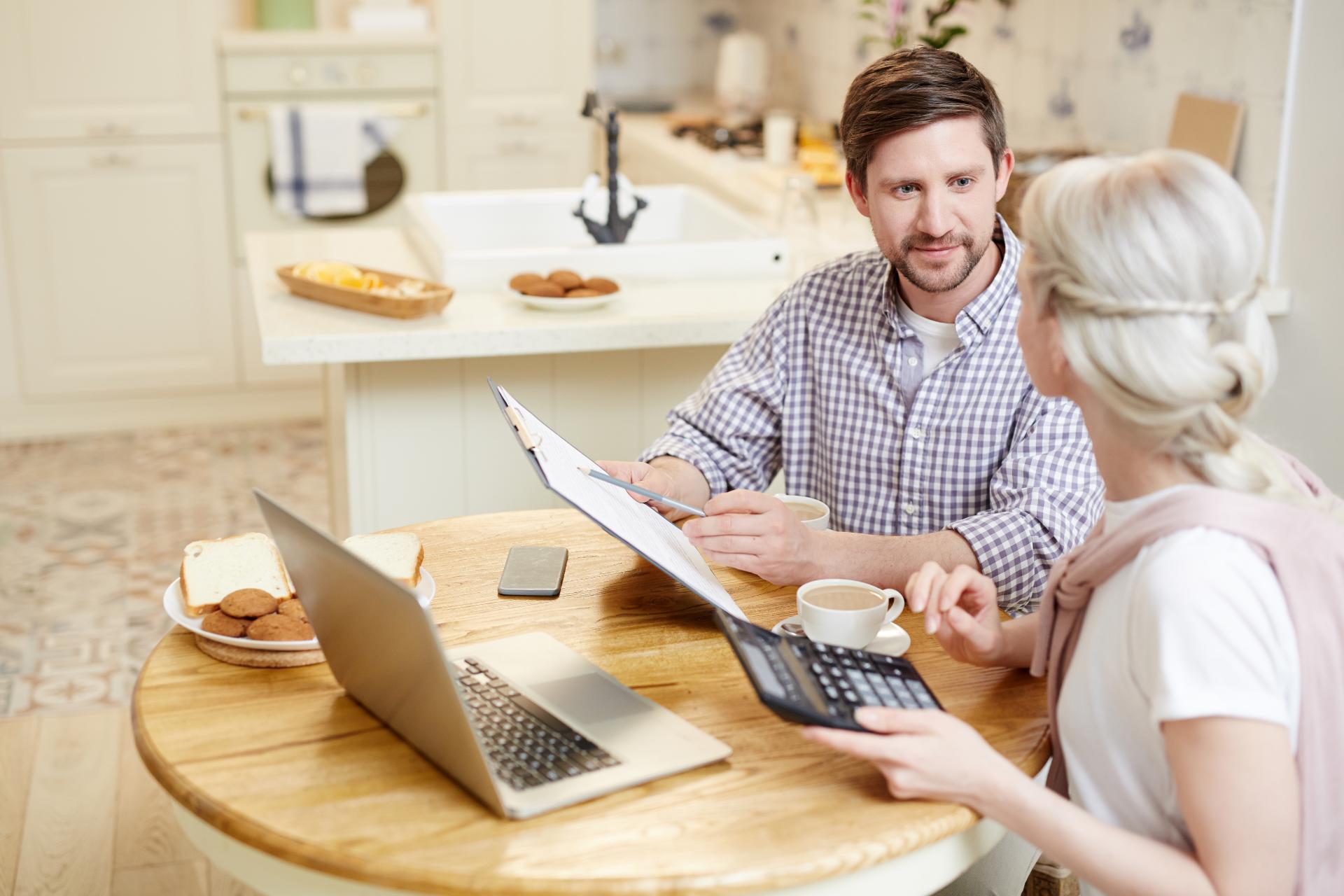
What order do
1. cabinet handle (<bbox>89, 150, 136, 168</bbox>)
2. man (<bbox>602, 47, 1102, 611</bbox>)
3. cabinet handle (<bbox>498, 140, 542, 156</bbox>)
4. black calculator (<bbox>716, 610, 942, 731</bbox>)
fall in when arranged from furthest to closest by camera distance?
cabinet handle (<bbox>498, 140, 542, 156</bbox>) < cabinet handle (<bbox>89, 150, 136, 168</bbox>) < man (<bbox>602, 47, 1102, 611</bbox>) < black calculator (<bbox>716, 610, 942, 731</bbox>)

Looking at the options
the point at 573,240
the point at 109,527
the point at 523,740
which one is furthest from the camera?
the point at 109,527

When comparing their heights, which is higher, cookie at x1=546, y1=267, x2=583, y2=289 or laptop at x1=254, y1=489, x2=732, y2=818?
cookie at x1=546, y1=267, x2=583, y2=289

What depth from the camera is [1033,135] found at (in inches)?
131

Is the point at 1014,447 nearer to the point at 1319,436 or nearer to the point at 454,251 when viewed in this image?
the point at 1319,436

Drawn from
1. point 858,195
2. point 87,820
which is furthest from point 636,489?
point 87,820

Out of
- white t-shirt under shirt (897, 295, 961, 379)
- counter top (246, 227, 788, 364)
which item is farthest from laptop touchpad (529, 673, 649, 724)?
counter top (246, 227, 788, 364)

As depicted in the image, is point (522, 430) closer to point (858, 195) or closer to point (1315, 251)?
point (858, 195)

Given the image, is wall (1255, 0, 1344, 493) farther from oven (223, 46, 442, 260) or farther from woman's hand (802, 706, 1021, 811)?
oven (223, 46, 442, 260)

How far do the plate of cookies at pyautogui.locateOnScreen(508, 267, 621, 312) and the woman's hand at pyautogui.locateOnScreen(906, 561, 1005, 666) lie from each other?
128cm

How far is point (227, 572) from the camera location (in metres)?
1.45

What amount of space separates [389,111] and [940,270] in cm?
315

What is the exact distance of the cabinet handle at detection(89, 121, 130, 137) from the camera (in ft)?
14.0

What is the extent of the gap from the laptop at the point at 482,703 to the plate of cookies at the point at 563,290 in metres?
1.24

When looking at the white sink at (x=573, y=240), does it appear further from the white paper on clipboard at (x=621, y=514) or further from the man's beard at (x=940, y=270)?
the white paper on clipboard at (x=621, y=514)
